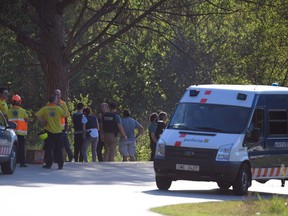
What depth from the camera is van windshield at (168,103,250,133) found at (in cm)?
2223

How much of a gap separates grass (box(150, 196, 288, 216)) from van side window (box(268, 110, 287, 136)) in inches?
206

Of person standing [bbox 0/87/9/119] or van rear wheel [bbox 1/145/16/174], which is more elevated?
person standing [bbox 0/87/9/119]

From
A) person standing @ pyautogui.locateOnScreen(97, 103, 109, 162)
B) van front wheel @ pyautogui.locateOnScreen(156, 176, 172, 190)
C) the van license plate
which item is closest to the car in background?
van front wheel @ pyautogui.locateOnScreen(156, 176, 172, 190)

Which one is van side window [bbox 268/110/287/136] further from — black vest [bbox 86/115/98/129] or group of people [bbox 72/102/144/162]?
black vest [bbox 86/115/98/129]

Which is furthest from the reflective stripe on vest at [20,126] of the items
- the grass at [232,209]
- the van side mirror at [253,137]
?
the grass at [232,209]

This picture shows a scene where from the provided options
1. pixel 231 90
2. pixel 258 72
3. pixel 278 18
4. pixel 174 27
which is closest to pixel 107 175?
pixel 231 90

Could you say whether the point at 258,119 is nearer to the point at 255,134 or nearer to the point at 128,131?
the point at 255,134

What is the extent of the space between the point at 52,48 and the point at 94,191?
15.1 meters

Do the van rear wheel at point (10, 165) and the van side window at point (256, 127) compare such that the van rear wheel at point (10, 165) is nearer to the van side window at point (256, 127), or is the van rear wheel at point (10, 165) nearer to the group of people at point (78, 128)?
the group of people at point (78, 128)

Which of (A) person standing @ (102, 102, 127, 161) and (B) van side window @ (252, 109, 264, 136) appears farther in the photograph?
(A) person standing @ (102, 102, 127, 161)

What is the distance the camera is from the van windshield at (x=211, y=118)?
22234 mm

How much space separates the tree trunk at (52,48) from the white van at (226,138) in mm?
13160

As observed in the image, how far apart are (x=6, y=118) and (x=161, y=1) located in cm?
1014

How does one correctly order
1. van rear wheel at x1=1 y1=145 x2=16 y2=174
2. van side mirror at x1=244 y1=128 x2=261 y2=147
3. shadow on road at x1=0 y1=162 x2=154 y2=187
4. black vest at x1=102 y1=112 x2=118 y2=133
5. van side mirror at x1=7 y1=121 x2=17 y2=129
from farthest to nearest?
1. black vest at x1=102 y1=112 x2=118 y2=133
2. van side mirror at x1=7 y1=121 x2=17 y2=129
3. van rear wheel at x1=1 y1=145 x2=16 y2=174
4. shadow on road at x1=0 y1=162 x2=154 y2=187
5. van side mirror at x1=244 y1=128 x2=261 y2=147
